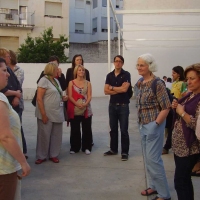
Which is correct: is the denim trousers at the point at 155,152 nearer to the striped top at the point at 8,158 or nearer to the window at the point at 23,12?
the striped top at the point at 8,158

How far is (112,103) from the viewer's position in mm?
5688

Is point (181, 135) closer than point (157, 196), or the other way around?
point (181, 135)

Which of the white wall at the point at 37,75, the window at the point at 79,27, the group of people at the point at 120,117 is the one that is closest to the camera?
the group of people at the point at 120,117

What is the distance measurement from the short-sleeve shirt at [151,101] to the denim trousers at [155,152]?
0.32 feet

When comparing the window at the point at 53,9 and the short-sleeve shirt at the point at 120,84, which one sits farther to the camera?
the window at the point at 53,9

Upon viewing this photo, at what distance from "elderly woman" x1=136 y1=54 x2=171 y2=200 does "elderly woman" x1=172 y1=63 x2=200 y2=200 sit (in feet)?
1.51

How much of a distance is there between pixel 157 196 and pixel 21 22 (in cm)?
2498

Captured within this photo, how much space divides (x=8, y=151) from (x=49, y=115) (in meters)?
3.07

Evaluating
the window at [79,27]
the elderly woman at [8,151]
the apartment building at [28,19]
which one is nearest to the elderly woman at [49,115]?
the elderly woman at [8,151]

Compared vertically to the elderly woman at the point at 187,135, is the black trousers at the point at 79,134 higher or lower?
lower

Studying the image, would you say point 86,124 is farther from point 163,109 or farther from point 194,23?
point 194,23

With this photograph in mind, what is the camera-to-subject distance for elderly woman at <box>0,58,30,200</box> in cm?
220

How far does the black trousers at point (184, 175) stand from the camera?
309cm

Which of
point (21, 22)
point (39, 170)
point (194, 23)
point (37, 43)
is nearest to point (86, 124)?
point (39, 170)
